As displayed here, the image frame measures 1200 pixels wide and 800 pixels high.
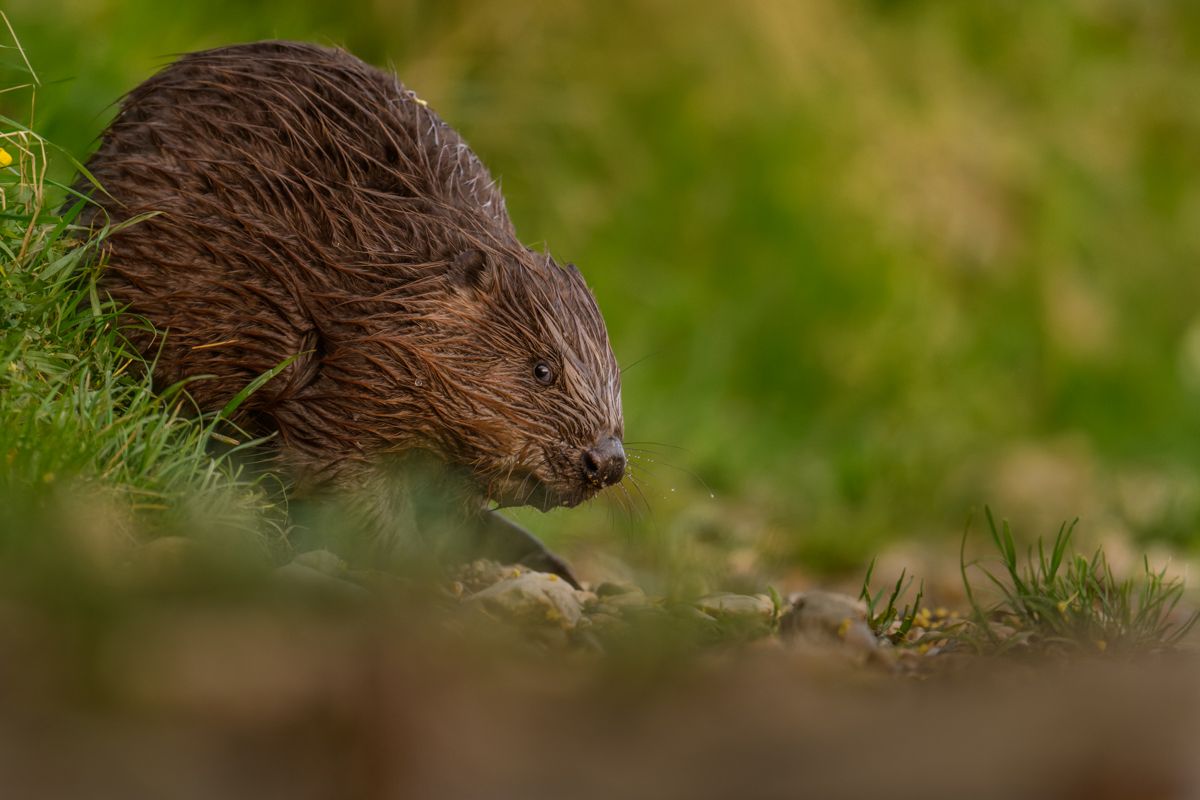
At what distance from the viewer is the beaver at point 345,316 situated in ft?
12.4

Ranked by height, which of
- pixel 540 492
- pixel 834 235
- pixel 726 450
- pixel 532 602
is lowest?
pixel 532 602

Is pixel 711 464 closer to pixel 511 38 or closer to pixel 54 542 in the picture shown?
pixel 511 38

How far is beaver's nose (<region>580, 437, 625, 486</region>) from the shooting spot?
3.81 meters

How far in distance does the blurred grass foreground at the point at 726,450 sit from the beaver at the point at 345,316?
153 millimetres

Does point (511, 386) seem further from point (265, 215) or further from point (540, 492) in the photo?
point (265, 215)

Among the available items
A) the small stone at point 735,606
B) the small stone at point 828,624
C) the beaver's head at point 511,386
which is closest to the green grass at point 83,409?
the beaver's head at point 511,386

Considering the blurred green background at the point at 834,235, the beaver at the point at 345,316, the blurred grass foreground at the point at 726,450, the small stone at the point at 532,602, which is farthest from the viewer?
the blurred green background at the point at 834,235

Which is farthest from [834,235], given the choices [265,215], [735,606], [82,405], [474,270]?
[82,405]

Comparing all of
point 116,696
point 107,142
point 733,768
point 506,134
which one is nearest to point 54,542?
point 116,696

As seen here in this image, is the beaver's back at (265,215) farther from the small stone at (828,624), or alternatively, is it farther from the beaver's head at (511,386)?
the small stone at (828,624)

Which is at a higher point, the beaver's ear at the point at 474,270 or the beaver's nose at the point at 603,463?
the beaver's ear at the point at 474,270

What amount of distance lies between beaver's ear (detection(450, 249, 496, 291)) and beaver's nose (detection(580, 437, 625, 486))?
0.51 metres

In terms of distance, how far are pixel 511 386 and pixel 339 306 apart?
19.4 inches

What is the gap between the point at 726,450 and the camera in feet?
26.6
